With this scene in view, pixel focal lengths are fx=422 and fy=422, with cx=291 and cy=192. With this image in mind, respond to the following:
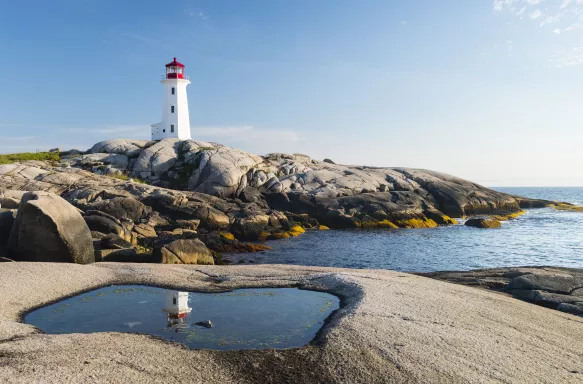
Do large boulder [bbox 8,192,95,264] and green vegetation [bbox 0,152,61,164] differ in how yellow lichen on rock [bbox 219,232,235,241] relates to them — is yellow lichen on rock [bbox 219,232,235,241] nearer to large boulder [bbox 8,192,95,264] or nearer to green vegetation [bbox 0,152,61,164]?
large boulder [bbox 8,192,95,264]

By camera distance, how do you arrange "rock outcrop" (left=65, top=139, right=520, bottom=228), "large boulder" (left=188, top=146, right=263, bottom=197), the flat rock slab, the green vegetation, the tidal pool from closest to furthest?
1. the flat rock slab
2. the tidal pool
3. "large boulder" (left=188, top=146, right=263, bottom=197)
4. "rock outcrop" (left=65, top=139, right=520, bottom=228)
5. the green vegetation

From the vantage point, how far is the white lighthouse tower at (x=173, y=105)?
73.2 meters

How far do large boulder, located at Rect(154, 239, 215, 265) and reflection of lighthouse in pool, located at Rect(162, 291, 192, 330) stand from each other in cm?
767

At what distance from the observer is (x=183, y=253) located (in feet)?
78.3

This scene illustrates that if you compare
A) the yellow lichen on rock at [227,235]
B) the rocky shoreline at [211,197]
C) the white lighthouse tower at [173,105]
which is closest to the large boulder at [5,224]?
the rocky shoreline at [211,197]

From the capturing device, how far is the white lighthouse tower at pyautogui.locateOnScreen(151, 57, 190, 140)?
73250mm

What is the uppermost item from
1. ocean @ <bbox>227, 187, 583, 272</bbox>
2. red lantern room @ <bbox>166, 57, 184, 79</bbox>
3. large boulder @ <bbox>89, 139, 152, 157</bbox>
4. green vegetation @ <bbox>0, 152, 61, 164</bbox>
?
red lantern room @ <bbox>166, 57, 184, 79</bbox>

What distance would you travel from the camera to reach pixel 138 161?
63250 millimetres

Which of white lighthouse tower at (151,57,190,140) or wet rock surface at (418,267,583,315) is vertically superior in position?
white lighthouse tower at (151,57,190,140)

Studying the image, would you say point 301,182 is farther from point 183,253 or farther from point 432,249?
point 183,253

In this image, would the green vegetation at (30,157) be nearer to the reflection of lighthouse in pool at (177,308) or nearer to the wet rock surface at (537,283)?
the reflection of lighthouse in pool at (177,308)

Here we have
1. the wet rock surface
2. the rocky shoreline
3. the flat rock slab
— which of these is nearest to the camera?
the flat rock slab

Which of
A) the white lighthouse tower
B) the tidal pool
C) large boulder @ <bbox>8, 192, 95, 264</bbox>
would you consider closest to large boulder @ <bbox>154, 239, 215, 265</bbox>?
large boulder @ <bbox>8, 192, 95, 264</bbox>

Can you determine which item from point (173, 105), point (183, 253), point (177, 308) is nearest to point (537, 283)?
point (177, 308)
